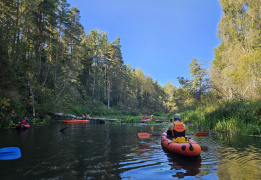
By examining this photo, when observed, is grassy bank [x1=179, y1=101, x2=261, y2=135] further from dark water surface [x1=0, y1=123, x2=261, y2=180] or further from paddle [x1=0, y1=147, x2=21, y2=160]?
paddle [x1=0, y1=147, x2=21, y2=160]

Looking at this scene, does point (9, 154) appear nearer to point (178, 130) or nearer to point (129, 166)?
point (129, 166)

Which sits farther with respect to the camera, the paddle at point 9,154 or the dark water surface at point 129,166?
the paddle at point 9,154

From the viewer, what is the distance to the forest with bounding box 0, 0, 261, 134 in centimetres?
1369

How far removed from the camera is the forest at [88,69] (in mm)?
13688

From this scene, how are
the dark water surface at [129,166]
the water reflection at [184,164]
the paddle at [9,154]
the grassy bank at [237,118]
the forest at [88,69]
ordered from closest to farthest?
the dark water surface at [129,166]
the water reflection at [184,164]
the paddle at [9,154]
the grassy bank at [237,118]
the forest at [88,69]

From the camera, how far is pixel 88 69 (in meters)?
42.0

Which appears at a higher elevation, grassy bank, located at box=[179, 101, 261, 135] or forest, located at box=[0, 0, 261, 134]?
forest, located at box=[0, 0, 261, 134]

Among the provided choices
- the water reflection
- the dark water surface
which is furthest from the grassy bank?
the water reflection

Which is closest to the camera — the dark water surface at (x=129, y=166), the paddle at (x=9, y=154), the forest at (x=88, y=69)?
the dark water surface at (x=129, y=166)

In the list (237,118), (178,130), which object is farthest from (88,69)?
(178,130)

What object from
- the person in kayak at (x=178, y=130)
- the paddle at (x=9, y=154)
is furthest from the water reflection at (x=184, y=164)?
the paddle at (x=9, y=154)

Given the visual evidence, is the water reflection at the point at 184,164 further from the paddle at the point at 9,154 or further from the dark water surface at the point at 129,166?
the paddle at the point at 9,154

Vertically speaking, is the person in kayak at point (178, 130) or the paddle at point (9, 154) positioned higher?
the person in kayak at point (178, 130)

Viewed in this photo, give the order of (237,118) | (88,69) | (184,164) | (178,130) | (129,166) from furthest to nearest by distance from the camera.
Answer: (88,69), (237,118), (178,130), (184,164), (129,166)
